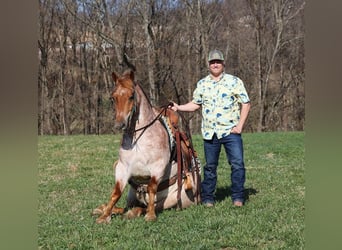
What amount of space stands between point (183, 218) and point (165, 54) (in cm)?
2328

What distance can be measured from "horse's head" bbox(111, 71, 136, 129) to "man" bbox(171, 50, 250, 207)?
1.05m

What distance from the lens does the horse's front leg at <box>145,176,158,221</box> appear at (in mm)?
5121

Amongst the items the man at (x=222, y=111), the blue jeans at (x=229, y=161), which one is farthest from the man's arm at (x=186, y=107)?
the blue jeans at (x=229, y=161)

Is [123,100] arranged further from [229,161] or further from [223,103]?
[229,161]

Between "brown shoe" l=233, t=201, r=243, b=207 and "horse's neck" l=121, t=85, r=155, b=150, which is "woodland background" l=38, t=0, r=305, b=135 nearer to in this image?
"brown shoe" l=233, t=201, r=243, b=207

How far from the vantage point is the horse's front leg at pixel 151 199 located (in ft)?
16.8

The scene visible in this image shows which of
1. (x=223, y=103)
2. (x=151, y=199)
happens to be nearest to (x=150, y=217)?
(x=151, y=199)

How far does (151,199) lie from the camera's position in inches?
204

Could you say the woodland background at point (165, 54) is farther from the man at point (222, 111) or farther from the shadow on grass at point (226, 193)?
the man at point (222, 111)

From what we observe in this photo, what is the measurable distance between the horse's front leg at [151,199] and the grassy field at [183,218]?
3.3 inches

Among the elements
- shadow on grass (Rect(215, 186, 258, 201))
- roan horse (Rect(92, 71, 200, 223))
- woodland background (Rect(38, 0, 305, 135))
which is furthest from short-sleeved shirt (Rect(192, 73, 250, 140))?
woodland background (Rect(38, 0, 305, 135))
